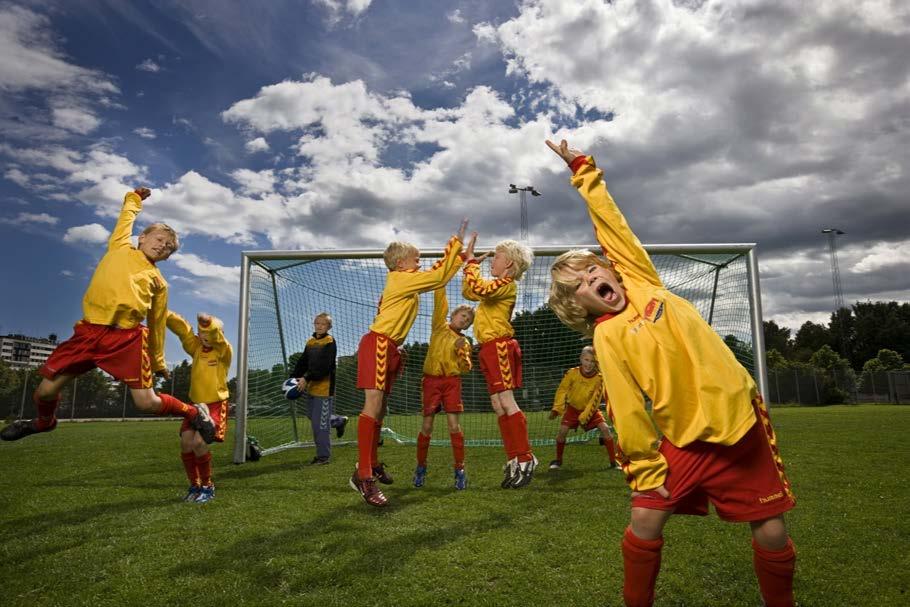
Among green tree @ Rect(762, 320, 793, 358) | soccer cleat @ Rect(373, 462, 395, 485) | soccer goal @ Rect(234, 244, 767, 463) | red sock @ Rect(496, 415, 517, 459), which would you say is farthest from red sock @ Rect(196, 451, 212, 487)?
green tree @ Rect(762, 320, 793, 358)

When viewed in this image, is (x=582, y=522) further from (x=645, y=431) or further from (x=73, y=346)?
(x=73, y=346)

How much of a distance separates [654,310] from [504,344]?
118 inches

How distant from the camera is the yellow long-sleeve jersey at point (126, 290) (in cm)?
418

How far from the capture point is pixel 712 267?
886 centimetres

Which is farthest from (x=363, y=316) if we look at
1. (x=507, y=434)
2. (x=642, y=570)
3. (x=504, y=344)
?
(x=642, y=570)

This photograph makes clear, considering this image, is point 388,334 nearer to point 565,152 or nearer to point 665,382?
point 565,152

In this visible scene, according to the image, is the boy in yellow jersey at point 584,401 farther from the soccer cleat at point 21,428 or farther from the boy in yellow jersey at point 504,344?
the soccer cleat at point 21,428

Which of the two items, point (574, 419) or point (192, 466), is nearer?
point (192, 466)

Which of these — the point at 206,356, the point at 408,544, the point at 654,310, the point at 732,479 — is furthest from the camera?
the point at 206,356

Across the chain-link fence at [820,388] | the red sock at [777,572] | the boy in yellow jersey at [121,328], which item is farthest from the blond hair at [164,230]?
the chain-link fence at [820,388]

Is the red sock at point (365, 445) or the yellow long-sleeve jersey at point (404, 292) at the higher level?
the yellow long-sleeve jersey at point (404, 292)

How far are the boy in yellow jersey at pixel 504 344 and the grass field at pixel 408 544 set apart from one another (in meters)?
0.42

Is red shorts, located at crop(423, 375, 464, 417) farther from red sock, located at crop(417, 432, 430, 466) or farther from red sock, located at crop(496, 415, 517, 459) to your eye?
red sock, located at crop(496, 415, 517, 459)

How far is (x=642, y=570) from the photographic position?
1.92m
